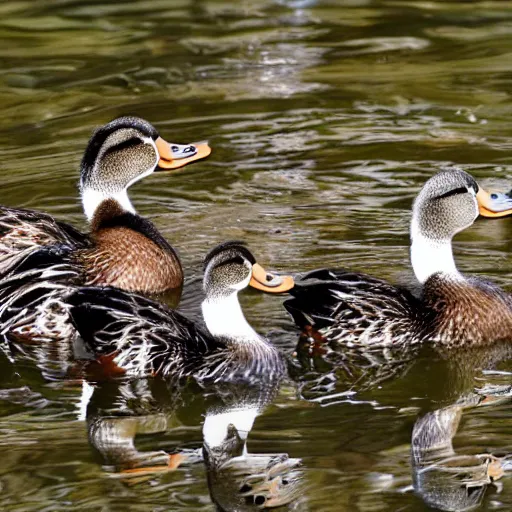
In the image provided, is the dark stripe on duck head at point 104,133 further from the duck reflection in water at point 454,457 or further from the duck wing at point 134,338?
the duck reflection in water at point 454,457

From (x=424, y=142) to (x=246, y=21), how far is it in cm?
527

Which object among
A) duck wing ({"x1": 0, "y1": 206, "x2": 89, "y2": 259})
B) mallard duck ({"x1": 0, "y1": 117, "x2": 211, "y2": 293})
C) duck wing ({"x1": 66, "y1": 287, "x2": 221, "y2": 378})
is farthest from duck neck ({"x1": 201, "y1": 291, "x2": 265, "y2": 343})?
duck wing ({"x1": 0, "y1": 206, "x2": 89, "y2": 259})

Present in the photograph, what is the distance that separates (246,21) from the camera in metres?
18.8

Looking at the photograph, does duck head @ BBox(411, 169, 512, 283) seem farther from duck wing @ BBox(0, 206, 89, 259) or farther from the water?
duck wing @ BBox(0, 206, 89, 259)

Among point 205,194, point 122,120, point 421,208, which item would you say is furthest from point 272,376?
point 205,194

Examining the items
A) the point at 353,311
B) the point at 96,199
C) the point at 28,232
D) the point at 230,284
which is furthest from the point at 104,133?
the point at 353,311

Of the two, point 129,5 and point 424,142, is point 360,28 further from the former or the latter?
point 424,142

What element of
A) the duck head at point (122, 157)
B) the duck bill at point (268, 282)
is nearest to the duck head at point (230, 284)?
the duck bill at point (268, 282)

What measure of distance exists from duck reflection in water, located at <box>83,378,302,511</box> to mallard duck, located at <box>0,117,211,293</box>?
1.76 meters

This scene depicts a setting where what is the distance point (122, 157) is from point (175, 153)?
1.44ft

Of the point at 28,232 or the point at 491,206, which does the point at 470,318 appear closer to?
the point at 491,206

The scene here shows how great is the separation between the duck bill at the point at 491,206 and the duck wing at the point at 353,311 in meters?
1.03

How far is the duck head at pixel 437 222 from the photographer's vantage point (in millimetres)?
10164

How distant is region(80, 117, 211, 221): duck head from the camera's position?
445 inches
